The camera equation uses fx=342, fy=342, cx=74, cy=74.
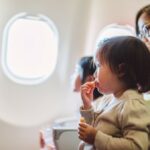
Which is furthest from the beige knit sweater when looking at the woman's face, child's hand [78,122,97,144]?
the woman's face

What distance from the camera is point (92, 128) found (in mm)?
804

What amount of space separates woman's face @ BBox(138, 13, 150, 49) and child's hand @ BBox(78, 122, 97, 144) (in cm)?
42

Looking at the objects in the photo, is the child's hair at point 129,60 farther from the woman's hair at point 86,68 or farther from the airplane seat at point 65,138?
the woman's hair at point 86,68

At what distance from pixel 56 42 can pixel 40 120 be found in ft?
1.30

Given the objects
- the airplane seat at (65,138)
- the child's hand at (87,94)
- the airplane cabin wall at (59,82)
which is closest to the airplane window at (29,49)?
the airplane cabin wall at (59,82)

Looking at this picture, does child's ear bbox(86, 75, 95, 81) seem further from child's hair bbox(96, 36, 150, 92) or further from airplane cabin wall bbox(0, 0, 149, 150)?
child's hair bbox(96, 36, 150, 92)

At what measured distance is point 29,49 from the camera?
65.4 inches

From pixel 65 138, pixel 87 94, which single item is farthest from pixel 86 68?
pixel 87 94

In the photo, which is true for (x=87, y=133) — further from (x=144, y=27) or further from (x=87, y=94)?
(x=144, y=27)

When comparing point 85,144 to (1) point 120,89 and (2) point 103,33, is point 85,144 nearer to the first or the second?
(1) point 120,89

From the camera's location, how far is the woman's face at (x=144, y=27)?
1125mm

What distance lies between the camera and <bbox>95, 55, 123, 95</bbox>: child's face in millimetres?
861

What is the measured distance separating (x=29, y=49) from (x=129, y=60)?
2.94 feet

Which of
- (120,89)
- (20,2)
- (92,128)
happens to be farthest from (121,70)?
(20,2)
